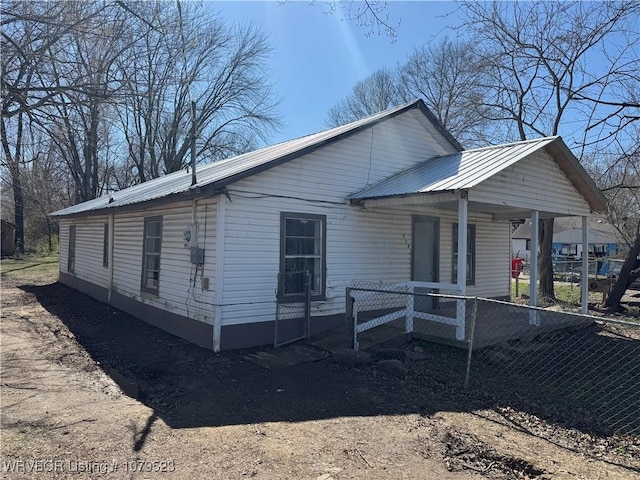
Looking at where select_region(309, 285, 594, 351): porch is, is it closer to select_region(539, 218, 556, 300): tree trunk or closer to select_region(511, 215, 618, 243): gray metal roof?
select_region(539, 218, 556, 300): tree trunk

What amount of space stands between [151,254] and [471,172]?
703 cm

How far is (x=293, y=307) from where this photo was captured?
8797 mm

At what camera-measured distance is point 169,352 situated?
26.7 ft

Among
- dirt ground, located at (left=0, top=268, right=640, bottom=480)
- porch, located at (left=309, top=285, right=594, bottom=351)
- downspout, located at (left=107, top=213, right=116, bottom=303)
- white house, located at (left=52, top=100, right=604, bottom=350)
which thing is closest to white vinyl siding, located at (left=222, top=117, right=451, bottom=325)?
white house, located at (left=52, top=100, right=604, bottom=350)

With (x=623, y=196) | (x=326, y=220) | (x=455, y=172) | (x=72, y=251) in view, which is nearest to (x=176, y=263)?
(x=326, y=220)

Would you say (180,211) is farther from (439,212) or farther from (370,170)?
(439,212)

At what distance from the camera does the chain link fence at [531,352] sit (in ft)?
19.5

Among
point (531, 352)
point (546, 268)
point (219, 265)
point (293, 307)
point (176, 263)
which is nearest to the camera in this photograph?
point (219, 265)

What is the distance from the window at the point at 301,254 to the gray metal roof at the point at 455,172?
1.14 m

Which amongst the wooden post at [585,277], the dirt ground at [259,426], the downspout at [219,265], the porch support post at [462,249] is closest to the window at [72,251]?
the dirt ground at [259,426]

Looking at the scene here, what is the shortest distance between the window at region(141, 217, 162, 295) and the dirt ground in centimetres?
271

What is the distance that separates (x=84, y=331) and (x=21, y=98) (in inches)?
188

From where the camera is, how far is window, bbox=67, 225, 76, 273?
58.7 feet

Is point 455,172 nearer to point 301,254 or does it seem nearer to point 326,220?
point 326,220
